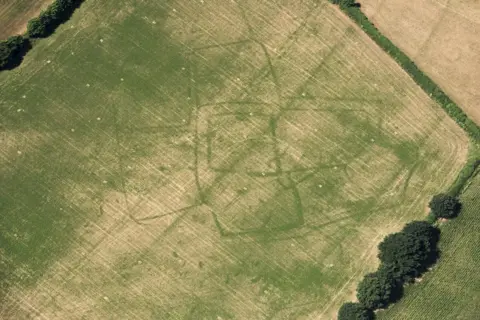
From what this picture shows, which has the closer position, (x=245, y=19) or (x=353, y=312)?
(x=353, y=312)

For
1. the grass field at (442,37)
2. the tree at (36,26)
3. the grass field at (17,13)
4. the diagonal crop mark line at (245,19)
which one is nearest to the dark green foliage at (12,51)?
the tree at (36,26)

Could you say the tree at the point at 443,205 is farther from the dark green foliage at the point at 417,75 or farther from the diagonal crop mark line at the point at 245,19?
the diagonal crop mark line at the point at 245,19

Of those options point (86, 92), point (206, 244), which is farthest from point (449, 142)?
point (86, 92)

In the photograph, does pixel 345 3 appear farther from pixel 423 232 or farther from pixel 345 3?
pixel 423 232

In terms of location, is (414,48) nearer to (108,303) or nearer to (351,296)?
(351,296)

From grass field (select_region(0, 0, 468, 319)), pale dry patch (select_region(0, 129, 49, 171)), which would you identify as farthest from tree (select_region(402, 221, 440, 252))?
pale dry patch (select_region(0, 129, 49, 171))

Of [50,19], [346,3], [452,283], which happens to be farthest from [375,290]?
[50,19]
